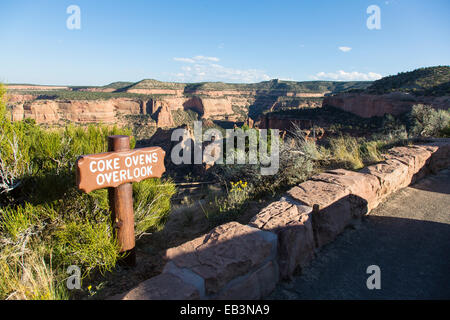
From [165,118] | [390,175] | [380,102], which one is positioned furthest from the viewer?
[165,118]

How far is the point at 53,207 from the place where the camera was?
3117 mm

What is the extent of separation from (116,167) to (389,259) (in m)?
2.97

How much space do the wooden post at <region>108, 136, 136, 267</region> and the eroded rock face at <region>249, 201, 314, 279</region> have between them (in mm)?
1333

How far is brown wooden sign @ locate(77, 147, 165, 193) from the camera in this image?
7.86 feet

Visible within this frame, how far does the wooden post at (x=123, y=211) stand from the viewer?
275 centimetres

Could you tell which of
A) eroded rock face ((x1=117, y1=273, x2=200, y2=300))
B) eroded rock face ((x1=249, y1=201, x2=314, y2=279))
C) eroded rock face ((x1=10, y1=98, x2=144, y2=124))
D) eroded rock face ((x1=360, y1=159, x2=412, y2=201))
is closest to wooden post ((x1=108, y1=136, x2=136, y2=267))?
eroded rock face ((x1=117, y1=273, x2=200, y2=300))

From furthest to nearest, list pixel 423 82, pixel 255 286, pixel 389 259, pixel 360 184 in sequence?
pixel 423 82 < pixel 360 184 < pixel 389 259 < pixel 255 286

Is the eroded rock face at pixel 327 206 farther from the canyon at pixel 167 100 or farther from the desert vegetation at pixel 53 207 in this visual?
the canyon at pixel 167 100

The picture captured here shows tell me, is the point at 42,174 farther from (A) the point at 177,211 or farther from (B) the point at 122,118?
(B) the point at 122,118

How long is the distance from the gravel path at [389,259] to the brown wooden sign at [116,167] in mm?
1778

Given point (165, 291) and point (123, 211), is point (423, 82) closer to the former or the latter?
point (123, 211)

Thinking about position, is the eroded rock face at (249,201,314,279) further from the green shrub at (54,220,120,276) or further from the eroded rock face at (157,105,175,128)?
Answer: the eroded rock face at (157,105,175,128)

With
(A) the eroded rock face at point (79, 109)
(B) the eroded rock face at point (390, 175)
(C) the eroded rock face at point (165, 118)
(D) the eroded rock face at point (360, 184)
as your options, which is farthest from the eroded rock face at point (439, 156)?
(C) the eroded rock face at point (165, 118)

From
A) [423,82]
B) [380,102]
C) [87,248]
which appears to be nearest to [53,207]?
[87,248]
